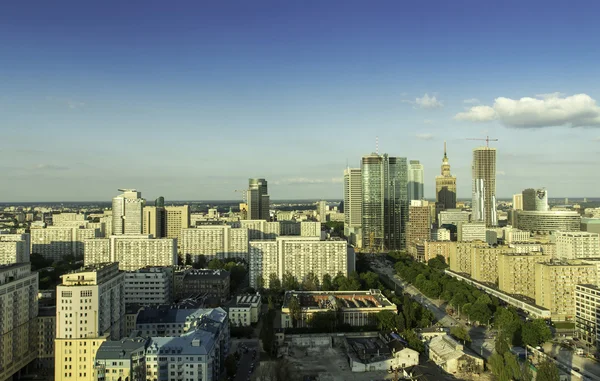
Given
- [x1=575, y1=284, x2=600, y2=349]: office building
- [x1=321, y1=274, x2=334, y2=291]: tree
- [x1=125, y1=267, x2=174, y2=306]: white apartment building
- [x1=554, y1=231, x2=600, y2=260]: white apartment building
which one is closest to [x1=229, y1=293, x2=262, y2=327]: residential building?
[x1=125, y1=267, x2=174, y2=306]: white apartment building

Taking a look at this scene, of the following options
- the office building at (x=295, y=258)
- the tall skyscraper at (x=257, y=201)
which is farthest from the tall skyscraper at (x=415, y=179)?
the office building at (x=295, y=258)

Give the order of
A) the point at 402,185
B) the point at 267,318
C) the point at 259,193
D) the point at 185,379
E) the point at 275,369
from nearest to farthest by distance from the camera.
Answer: the point at 185,379 < the point at 275,369 < the point at 267,318 < the point at 402,185 < the point at 259,193

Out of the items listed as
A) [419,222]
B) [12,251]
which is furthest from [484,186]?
[12,251]

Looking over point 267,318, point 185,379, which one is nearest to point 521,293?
point 267,318

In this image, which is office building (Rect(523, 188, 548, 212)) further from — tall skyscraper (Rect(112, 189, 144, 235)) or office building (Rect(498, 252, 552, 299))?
tall skyscraper (Rect(112, 189, 144, 235))

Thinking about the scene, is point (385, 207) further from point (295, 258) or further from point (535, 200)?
point (295, 258)

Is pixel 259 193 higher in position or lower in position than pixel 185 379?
higher

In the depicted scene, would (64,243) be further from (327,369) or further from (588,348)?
(588,348)
